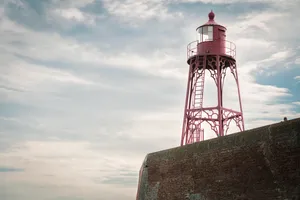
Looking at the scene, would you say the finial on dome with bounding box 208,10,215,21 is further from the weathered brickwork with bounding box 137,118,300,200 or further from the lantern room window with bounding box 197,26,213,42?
the weathered brickwork with bounding box 137,118,300,200

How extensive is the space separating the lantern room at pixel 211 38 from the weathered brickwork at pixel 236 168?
303 inches

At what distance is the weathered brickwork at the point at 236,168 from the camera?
30.5 ft

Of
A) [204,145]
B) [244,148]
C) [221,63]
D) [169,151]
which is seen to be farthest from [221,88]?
[244,148]

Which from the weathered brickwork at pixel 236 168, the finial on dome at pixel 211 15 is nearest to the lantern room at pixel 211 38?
the finial on dome at pixel 211 15

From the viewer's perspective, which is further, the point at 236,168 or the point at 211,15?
the point at 211,15

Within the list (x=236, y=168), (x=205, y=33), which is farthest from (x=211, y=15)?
(x=236, y=168)

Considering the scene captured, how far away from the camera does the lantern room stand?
65.9 feet

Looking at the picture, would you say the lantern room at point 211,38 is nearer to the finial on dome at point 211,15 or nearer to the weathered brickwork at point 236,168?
the finial on dome at point 211,15

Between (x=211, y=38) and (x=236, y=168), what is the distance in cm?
1096

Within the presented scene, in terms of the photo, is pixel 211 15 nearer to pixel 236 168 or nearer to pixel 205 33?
pixel 205 33

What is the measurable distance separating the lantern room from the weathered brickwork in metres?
7.70

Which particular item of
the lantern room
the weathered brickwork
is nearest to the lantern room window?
the lantern room

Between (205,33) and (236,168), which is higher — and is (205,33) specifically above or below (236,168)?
above

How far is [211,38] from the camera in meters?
20.5
